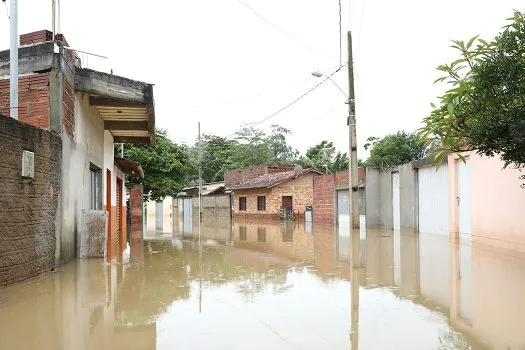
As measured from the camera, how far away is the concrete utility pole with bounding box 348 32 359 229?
16.7m

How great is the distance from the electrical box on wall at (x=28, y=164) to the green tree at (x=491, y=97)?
6.11 m

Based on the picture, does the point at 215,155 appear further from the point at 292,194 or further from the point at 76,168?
the point at 76,168

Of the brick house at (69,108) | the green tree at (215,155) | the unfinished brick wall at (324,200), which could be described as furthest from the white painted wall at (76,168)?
the green tree at (215,155)

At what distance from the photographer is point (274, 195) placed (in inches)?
1400

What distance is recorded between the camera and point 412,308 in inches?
235

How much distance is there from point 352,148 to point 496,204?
220 inches

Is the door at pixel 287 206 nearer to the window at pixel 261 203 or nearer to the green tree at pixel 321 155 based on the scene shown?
the window at pixel 261 203

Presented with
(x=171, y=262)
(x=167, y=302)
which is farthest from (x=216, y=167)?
(x=167, y=302)

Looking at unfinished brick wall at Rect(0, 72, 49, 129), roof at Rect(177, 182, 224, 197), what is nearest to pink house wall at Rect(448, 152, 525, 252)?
unfinished brick wall at Rect(0, 72, 49, 129)

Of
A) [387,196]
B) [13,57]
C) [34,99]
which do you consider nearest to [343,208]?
[387,196]

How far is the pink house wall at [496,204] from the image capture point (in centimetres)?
1202

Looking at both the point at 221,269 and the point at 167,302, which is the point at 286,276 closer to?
the point at 221,269

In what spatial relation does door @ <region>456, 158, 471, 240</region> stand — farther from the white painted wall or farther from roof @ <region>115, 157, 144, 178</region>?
roof @ <region>115, 157, 144, 178</region>

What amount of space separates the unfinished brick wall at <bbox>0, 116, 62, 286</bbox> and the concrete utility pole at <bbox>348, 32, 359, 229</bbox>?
34.0 feet
